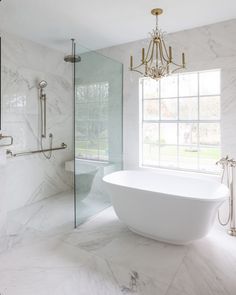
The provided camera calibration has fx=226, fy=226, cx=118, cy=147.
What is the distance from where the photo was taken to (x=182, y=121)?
3.40 m

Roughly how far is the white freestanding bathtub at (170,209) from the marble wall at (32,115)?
4.85 ft

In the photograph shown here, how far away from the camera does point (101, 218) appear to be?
3.15 meters

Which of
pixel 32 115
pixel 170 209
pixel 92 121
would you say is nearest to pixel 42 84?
pixel 32 115

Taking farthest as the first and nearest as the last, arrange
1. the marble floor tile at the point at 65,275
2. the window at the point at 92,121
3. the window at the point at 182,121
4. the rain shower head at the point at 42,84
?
the rain shower head at the point at 42,84
the window at the point at 182,121
the window at the point at 92,121
the marble floor tile at the point at 65,275

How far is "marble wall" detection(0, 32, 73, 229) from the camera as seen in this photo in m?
3.29

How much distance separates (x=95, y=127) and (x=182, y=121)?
4.29ft

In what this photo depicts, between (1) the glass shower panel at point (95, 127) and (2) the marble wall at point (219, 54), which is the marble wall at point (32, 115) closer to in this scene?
(1) the glass shower panel at point (95, 127)

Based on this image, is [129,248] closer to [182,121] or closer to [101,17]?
[182,121]

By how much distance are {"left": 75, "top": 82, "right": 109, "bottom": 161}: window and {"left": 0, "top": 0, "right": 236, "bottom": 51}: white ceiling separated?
2.55ft

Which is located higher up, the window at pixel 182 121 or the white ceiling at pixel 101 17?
the white ceiling at pixel 101 17

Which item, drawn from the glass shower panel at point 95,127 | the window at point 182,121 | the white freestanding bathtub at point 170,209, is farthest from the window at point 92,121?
the window at point 182,121

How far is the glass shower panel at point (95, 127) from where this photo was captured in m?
2.96

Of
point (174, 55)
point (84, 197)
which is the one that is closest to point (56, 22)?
point (174, 55)

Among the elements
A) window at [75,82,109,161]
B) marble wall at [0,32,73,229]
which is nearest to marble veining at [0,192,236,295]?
marble wall at [0,32,73,229]
